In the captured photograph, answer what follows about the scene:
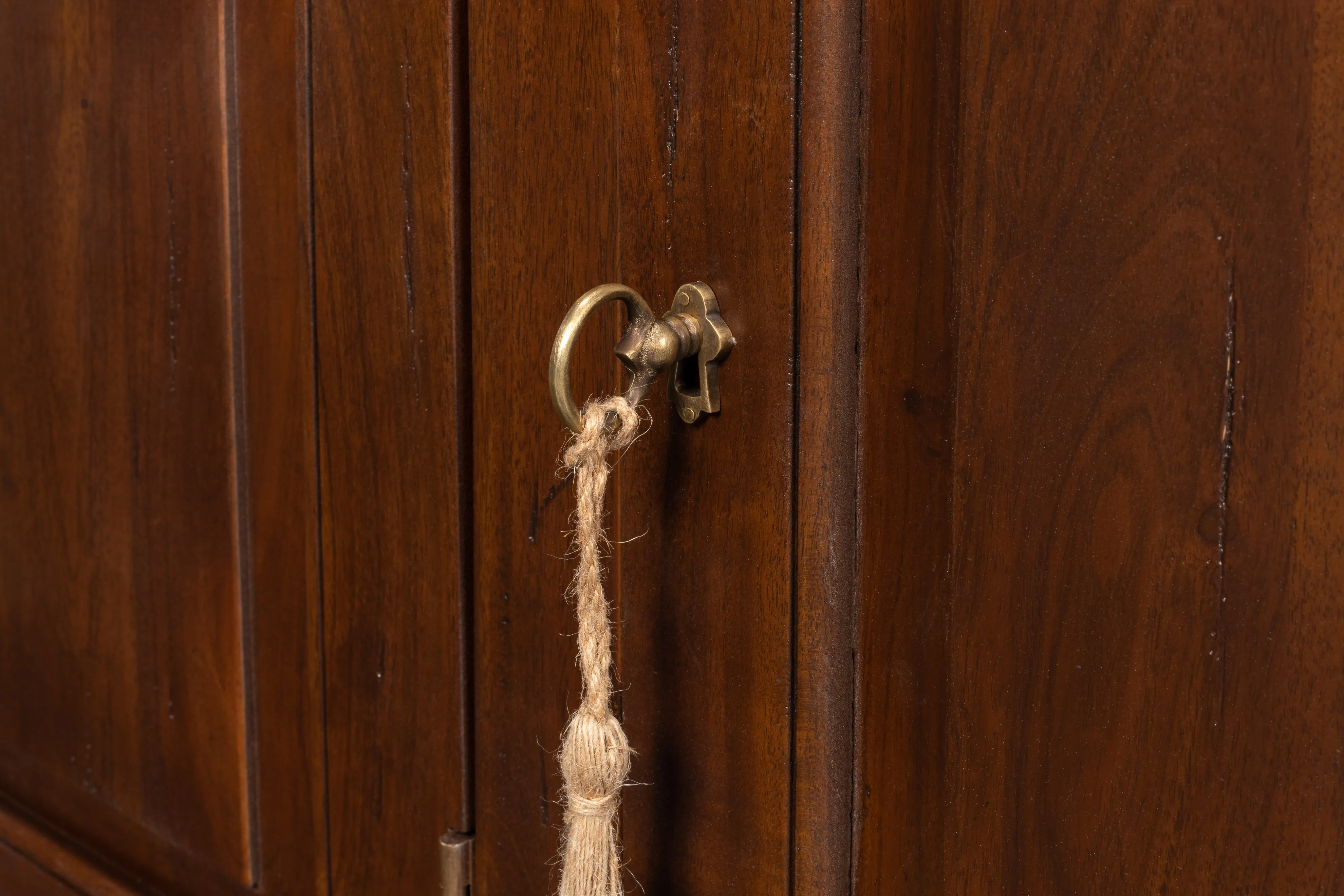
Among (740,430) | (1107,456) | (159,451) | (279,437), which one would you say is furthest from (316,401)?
(1107,456)

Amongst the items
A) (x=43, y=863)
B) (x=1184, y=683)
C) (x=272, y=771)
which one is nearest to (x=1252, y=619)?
(x=1184, y=683)

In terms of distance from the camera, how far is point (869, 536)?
401 mm

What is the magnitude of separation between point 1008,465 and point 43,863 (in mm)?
672

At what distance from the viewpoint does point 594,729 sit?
0.40 metres

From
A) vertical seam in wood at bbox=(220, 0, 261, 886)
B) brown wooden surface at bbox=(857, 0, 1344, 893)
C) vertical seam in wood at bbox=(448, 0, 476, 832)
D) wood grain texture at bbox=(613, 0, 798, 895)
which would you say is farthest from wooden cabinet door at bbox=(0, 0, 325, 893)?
brown wooden surface at bbox=(857, 0, 1344, 893)

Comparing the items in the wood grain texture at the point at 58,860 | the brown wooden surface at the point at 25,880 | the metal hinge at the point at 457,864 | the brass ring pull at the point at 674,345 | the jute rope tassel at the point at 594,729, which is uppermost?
the brass ring pull at the point at 674,345

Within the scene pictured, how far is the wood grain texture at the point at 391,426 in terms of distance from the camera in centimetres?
50

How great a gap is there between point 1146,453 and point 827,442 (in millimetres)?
103

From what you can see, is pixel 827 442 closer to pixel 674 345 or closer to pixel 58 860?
pixel 674 345

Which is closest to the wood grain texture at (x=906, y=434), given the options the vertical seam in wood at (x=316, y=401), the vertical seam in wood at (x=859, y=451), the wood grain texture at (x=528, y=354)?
the vertical seam in wood at (x=859, y=451)

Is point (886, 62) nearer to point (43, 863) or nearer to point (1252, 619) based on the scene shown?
point (1252, 619)

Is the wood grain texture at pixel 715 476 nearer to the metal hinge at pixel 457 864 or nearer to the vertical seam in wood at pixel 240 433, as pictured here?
the metal hinge at pixel 457 864

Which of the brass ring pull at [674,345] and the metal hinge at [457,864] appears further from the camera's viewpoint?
the metal hinge at [457,864]

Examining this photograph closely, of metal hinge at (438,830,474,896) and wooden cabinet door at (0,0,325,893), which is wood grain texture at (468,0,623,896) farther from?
wooden cabinet door at (0,0,325,893)
